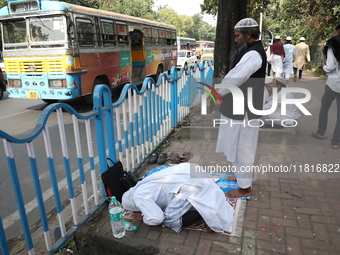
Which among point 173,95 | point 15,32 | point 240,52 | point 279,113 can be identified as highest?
point 15,32

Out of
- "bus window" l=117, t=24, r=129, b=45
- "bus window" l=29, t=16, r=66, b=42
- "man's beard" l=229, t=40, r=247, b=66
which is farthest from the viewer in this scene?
"bus window" l=117, t=24, r=129, b=45

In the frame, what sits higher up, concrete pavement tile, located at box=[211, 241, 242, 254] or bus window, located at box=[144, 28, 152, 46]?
bus window, located at box=[144, 28, 152, 46]

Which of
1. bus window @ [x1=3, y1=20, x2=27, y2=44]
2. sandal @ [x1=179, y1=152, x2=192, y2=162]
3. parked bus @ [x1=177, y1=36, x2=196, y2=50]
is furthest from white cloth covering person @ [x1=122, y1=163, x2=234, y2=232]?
parked bus @ [x1=177, y1=36, x2=196, y2=50]

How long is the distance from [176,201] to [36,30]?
21.8 feet

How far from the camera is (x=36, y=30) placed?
730 centimetres

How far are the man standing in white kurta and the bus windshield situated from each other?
548 cm

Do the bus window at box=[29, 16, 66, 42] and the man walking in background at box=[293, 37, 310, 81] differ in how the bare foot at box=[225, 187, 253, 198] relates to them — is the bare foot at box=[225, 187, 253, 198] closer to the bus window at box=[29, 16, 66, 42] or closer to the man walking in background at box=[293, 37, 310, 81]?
the bus window at box=[29, 16, 66, 42]

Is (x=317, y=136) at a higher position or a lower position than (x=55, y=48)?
lower

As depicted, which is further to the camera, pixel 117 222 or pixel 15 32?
pixel 15 32

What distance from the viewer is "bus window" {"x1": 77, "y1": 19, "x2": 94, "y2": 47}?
7.34 meters

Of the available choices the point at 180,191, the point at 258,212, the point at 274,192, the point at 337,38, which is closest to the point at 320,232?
the point at 258,212

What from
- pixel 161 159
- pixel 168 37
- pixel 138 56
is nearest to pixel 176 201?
pixel 161 159

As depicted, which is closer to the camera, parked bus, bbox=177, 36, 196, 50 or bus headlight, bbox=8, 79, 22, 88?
bus headlight, bbox=8, 79, 22, 88

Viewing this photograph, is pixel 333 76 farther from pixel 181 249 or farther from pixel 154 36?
pixel 154 36
